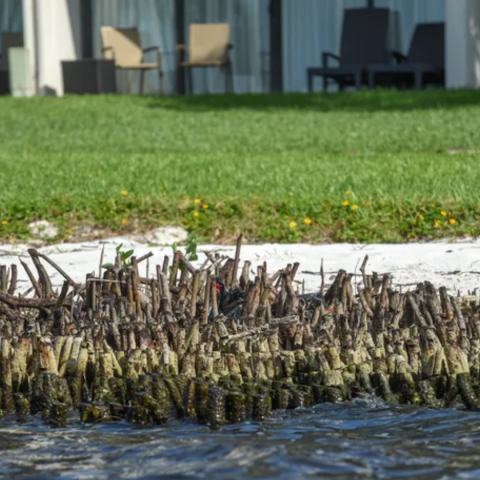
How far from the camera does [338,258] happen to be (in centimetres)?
670

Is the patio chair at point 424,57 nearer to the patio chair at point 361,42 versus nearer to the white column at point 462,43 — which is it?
the patio chair at point 361,42

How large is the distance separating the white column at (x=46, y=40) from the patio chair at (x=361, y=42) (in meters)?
4.28

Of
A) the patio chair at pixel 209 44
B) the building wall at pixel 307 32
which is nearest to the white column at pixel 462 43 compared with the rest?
the building wall at pixel 307 32

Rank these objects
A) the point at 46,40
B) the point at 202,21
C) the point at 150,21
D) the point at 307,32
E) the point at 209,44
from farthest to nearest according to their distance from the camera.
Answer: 1. the point at 150,21
2. the point at 202,21
3. the point at 307,32
4. the point at 209,44
5. the point at 46,40

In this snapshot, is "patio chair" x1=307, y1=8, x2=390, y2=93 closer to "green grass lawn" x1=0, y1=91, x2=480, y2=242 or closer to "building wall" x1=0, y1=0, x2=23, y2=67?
"green grass lawn" x1=0, y1=91, x2=480, y2=242

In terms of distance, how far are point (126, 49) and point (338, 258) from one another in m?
14.1

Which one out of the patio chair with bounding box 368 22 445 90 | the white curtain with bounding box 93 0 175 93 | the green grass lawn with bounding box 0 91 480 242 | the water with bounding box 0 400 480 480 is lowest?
the water with bounding box 0 400 480 480

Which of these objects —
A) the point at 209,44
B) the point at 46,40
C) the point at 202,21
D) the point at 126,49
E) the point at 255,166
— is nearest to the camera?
the point at 255,166

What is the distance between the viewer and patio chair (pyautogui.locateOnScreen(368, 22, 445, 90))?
1859cm

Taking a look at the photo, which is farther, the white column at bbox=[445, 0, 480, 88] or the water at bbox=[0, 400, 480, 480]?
the white column at bbox=[445, 0, 480, 88]

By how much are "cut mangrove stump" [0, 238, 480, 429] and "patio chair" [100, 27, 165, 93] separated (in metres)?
15.3

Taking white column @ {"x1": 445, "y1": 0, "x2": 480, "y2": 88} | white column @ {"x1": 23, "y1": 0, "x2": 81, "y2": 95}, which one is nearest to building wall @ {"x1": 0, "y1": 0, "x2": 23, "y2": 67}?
white column @ {"x1": 23, "y1": 0, "x2": 81, "y2": 95}

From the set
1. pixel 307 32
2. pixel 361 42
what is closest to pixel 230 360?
pixel 361 42

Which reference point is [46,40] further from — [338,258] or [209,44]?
[338,258]
